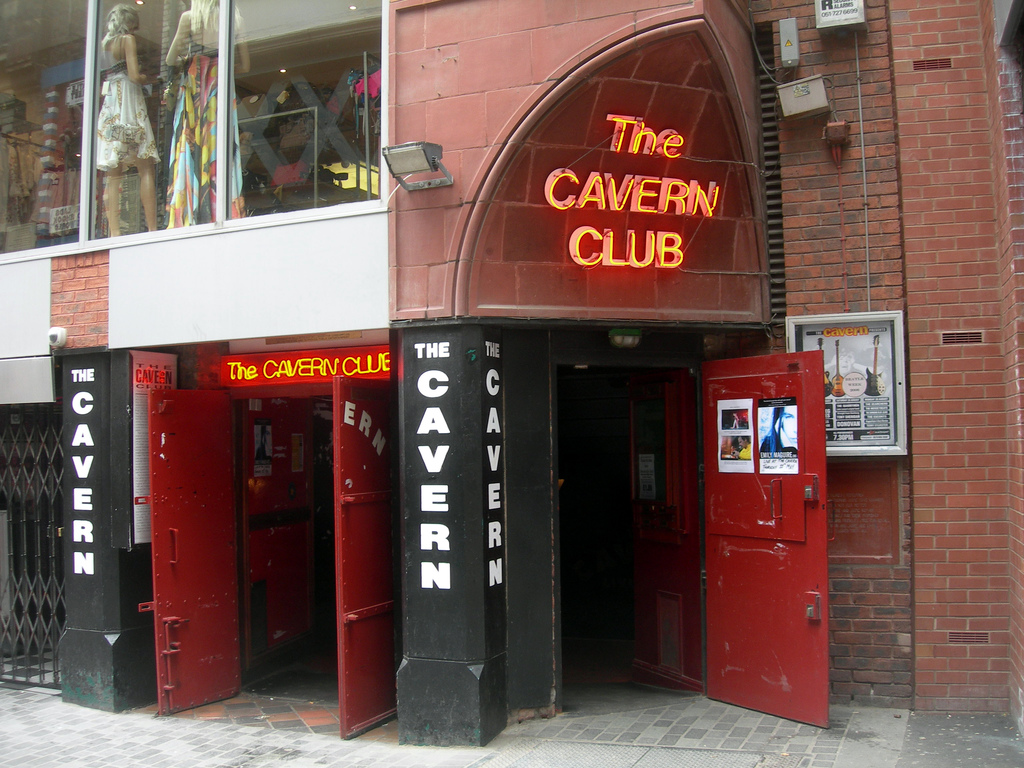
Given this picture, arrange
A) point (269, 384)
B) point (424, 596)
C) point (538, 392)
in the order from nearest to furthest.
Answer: point (424, 596), point (538, 392), point (269, 384)

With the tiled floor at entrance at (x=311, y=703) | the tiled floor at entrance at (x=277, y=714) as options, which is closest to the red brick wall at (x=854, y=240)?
the tiled floor at entrance at (x=311, y=703)

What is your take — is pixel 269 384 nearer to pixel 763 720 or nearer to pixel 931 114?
pixel 763 720

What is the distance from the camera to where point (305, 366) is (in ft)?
22.8

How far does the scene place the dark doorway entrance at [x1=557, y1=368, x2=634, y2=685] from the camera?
915cm

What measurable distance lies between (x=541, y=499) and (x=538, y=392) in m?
0.82

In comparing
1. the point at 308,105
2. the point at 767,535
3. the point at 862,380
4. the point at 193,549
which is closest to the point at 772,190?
the point at 862,380

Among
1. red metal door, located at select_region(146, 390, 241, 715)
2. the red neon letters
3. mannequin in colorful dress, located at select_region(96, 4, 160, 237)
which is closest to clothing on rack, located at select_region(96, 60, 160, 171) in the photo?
mannequin in colorful dress, located at select_region(96, 4, 160, 237)

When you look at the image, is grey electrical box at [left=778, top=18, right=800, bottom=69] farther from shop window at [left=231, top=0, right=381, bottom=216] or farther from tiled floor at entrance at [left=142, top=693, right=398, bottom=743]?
tiled floor at entrance at [left=142, top=693, right=398, bottom=743]

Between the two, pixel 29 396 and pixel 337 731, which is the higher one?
pixel 29 396

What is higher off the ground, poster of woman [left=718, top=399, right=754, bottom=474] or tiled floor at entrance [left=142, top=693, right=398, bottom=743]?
poster of woman [left=718, top=399, right=754, bottom=474]

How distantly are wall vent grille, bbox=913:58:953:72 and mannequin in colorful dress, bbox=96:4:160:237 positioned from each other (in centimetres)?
655

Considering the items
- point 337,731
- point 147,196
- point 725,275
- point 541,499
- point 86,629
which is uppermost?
point 147,196

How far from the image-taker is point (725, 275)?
636 centimetres

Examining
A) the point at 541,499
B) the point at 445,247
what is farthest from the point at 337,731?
the point at 445,247
